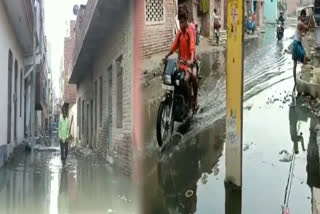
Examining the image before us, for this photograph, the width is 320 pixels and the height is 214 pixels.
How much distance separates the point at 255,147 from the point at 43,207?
3.52 ft

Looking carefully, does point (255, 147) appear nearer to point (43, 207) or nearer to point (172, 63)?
point (172, 63)

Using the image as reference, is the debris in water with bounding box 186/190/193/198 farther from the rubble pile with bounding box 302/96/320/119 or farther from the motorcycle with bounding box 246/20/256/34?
the motorcycle with bounding box 246/20/256/34

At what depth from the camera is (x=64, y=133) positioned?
249cm

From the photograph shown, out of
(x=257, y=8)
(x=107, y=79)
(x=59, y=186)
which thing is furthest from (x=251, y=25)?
(x=59, y=186)

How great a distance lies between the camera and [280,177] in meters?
2.27

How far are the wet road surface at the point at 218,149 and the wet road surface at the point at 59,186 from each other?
0.81ft

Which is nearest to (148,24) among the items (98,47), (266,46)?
(98,47)

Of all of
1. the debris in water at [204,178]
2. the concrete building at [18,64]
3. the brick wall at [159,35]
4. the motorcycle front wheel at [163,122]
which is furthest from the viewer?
the concrete building at [18,64]

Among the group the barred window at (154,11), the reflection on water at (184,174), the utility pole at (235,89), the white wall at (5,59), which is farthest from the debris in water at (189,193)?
the white wall at (5,59)

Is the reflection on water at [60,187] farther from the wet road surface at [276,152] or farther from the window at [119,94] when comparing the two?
the wet road surface at [276,152]

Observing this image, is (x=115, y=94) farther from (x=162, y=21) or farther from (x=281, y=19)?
(x=281, y=19)

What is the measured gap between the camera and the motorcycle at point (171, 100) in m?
2.02

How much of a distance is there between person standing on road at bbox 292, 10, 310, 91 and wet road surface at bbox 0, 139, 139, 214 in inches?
35.2

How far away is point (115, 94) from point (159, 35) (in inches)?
11.2
